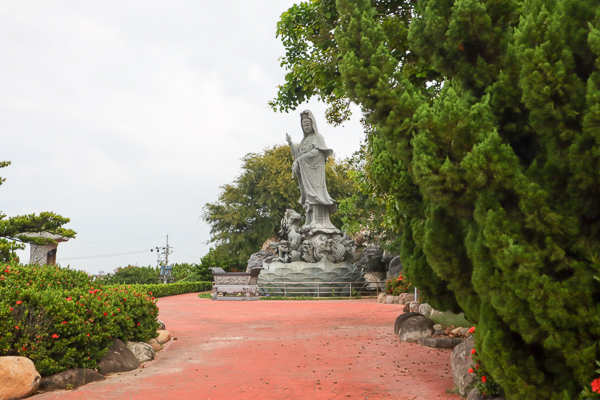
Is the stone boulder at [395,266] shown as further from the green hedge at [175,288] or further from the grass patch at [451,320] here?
the green hedge at [175,288]

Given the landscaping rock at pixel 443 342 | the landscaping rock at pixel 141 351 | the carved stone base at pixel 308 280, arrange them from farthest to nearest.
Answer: the carved stone base at pixel 308 280 → the landscaping rock at pixel 443 342 → the landscaping rock at pixel 141 351

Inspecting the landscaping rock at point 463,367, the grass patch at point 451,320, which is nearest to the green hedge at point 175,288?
the grass patch at point 451,320

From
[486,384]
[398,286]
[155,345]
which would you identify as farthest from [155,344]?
[398,286]

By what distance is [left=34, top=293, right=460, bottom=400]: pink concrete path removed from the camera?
4.92 meters

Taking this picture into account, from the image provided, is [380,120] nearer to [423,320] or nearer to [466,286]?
[466,286]

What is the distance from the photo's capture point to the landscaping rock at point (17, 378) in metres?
4.54

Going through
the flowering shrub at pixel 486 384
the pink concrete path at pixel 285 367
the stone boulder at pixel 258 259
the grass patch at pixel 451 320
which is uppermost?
the stone boulder at pixel 258 259

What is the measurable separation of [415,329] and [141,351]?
4551 mm

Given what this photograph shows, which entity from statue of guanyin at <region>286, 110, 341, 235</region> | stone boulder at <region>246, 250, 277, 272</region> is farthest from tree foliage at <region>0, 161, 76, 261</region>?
stone boulder at <region>246, 250, 277, 272</region>

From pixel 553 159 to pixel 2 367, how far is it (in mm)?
5580

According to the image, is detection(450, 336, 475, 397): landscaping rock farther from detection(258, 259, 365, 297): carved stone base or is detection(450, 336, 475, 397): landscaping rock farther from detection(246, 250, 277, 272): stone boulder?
detection(246, 250, 277, 272): stone boulder

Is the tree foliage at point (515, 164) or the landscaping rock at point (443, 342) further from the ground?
the tree foliage at point (515, 164)

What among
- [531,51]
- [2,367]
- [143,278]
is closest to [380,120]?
[531,51]

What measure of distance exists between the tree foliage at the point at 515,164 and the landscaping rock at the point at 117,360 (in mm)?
4401
